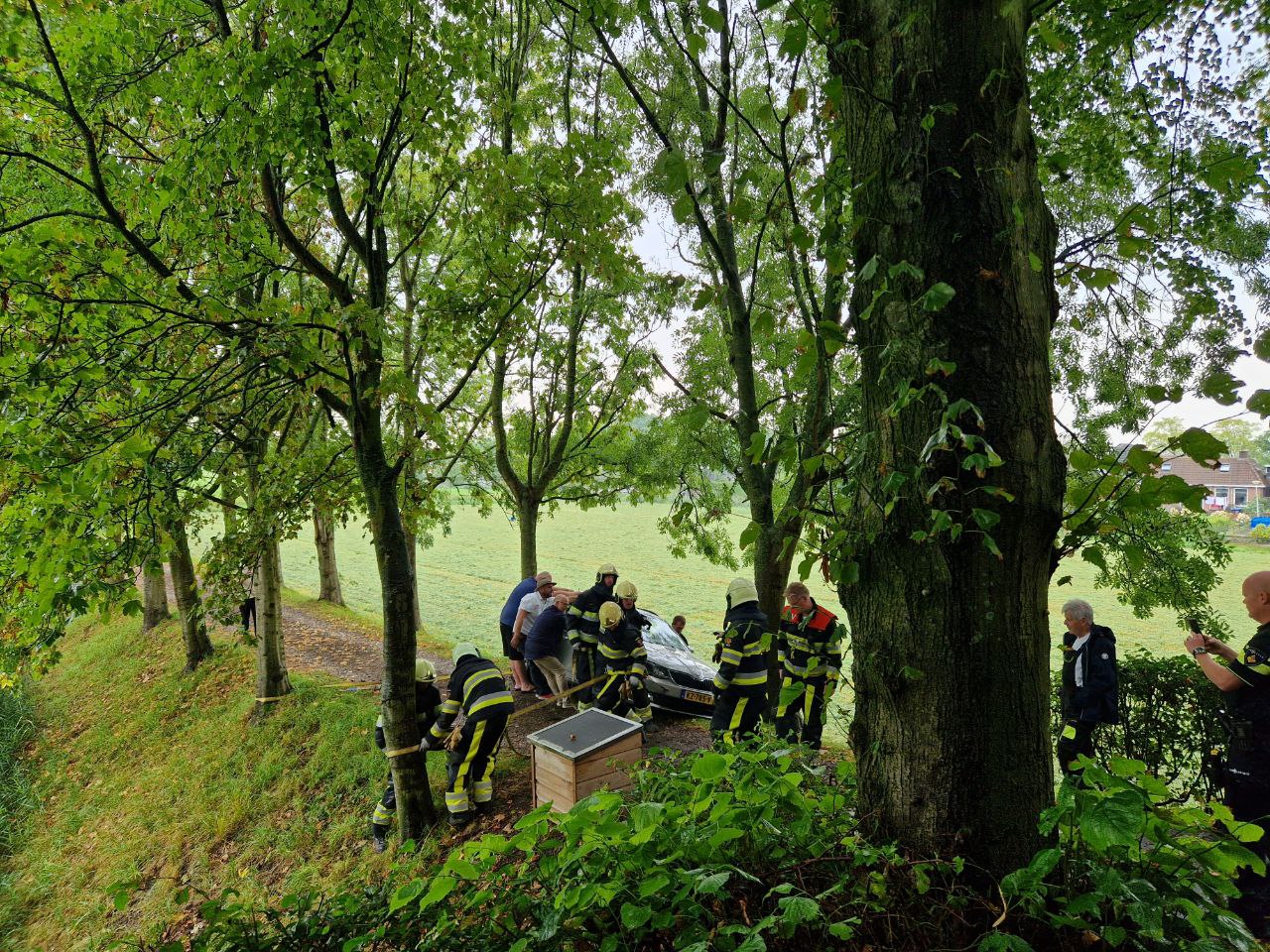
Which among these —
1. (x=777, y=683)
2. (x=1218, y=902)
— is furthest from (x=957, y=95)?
(x=777, y=683)

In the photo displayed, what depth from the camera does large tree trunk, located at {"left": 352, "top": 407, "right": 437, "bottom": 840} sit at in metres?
5.71

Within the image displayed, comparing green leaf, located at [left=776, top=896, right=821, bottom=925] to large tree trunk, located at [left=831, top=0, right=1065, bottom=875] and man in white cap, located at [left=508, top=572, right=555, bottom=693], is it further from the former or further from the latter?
man in white cap, located at [left=508, top=572, right=555, bottom=693]

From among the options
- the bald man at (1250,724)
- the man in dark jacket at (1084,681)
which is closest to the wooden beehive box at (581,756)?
the man in dark jacket at (1084,681)

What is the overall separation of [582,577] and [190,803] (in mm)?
22356

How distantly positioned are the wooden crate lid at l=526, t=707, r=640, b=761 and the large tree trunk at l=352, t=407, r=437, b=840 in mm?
1386

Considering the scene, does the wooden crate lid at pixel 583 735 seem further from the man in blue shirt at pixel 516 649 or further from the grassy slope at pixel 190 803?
the man in blue shirt at pixel 516 649

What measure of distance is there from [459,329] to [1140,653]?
7266 millimetres

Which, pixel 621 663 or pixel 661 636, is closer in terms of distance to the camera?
pixel 621 663

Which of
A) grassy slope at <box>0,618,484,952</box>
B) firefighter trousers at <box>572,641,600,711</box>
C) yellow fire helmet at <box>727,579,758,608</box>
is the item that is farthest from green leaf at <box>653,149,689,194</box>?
firefighter trousers at <box>572,641,600,711</box>

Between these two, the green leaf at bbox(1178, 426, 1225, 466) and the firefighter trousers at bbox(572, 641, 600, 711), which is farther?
the firefighter trousers at bbox(572, 641, 600, 711)

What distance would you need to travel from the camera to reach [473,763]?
6398mm

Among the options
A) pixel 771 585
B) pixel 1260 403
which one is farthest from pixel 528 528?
pixel 1260 403

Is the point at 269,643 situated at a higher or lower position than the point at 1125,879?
lower

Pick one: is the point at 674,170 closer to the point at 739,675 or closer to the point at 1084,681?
the point at 1084,681
